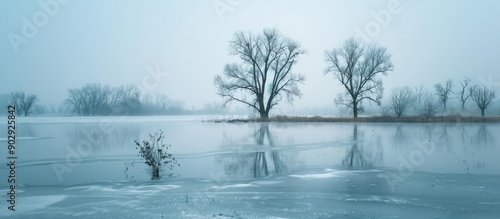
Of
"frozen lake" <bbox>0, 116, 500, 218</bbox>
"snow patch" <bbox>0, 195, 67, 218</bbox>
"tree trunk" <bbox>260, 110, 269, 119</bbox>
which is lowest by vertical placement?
"snow patch" <bbox>0, 195, 67, 218</bbox>

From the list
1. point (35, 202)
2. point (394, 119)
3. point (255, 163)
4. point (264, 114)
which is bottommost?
point (35, 202)

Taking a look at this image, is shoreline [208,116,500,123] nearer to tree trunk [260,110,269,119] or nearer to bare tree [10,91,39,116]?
tree trunk [260,110,269,119]

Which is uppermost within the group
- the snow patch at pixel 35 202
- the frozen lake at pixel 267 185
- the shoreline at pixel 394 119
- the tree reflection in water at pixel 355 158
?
the shoreline at pixel 394 119

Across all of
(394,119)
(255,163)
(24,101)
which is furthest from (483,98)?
(24,101)

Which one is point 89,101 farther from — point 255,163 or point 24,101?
point 255,163

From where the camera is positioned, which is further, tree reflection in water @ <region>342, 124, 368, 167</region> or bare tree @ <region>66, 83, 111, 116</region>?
bare tree @ <region>66, 83, 111, 116</region>

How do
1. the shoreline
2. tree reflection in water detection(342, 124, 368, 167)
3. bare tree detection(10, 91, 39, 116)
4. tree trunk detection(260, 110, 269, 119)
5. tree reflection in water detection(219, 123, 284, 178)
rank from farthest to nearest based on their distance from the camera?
bare tree detection(10, 91, 39, 116) < tree trunk detection(260, 110, 269, 119) < the shoreline < tree reflection in water detection(342, 124, 368, 167) < tree reflection in water detection(219, 123, 284, 178)

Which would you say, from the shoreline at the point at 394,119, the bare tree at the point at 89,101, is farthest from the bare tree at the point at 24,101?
the shoreline at the point at 394,119

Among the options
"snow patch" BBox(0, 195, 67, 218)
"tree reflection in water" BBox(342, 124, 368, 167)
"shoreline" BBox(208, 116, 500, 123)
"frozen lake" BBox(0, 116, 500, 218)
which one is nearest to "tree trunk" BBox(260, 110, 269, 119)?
"shoreline" BBox(208, 116, 500, 123)

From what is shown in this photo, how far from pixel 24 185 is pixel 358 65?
3915cm

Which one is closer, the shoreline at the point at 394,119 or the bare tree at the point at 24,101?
the shoreline at the point at 394,119

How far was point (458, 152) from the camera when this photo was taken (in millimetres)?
13266

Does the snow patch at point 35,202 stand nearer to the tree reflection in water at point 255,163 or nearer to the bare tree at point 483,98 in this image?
the tree reflection in water at point 255,163

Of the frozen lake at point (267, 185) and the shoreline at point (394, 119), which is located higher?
the shoreline at point (394, 119)
